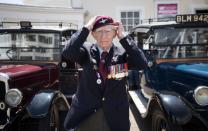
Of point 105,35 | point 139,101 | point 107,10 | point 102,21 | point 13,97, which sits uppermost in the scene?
point 107,10

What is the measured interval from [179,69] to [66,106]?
5.83ft

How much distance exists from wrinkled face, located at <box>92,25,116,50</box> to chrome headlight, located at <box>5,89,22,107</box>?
2066mm

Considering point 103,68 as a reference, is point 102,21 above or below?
above

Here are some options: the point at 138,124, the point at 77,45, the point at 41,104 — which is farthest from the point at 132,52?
the point at 138,124

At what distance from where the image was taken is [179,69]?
520 cm

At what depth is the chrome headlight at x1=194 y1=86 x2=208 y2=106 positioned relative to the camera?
174 inches

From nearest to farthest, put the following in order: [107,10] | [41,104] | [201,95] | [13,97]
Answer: [201,95] < [41,104] < [13,97] < [107,10]

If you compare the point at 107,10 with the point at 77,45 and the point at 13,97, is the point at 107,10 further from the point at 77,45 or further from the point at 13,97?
the point at 77,45

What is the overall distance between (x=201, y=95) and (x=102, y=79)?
180 cm

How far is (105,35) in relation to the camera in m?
3.12

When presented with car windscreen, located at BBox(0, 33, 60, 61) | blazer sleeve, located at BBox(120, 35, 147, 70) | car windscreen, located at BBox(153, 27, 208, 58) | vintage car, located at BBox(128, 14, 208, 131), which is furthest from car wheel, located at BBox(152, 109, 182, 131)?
car windscreen, located at BBox(0, 33, 60, 61)

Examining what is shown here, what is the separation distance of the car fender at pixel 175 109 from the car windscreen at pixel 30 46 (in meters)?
2.59

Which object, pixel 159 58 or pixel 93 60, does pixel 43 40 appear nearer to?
pixel 159 58

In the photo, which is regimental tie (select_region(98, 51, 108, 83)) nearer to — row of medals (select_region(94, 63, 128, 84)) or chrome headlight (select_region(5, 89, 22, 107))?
row of medals (select_region(94, 63, 128, 84))
